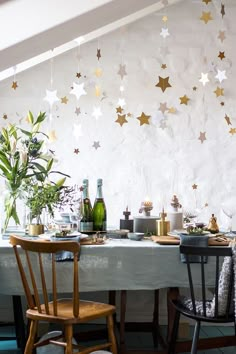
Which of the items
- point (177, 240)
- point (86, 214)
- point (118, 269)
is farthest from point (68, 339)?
point (86, 214)

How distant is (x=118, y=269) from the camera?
2.83 m

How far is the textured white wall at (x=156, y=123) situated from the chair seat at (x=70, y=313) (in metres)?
1.94

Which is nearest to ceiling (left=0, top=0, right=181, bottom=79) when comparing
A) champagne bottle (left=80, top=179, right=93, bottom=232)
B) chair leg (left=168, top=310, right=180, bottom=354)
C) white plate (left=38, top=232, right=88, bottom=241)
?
champagne bottle (left=80, top=179, right=93, bottom=232)

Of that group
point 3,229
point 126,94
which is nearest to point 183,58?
point 126,94

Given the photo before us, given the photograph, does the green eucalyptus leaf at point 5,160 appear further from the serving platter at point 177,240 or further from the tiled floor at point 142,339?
the tiled floor at point 142,339

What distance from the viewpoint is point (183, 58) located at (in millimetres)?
4633

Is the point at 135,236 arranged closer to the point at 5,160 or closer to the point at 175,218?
the point at 175,218

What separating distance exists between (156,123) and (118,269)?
6.74 feet

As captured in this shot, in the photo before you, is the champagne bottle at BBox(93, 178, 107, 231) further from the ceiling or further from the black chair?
the ceiling

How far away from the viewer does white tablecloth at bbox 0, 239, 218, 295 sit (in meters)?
2.82

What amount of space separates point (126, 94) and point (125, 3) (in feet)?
3.87

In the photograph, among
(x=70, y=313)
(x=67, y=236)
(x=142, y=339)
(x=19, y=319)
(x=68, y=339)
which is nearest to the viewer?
(x=68, y=339)

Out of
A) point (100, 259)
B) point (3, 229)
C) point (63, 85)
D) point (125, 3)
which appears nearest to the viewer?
point (100, 259)

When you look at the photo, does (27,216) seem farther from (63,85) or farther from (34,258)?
(63,85)
